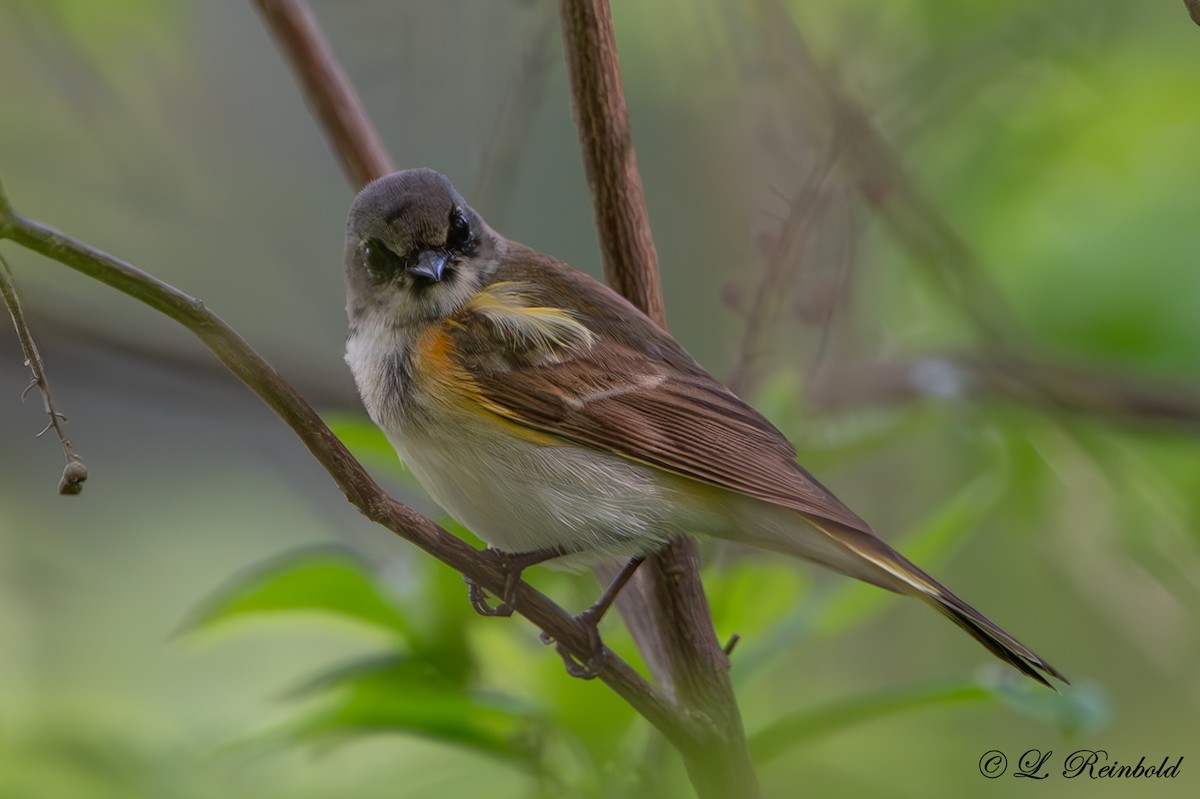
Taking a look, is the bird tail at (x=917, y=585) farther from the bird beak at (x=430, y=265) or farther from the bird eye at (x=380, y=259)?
the bird eye at (x=380, y=259)

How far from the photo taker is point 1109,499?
3139 mm

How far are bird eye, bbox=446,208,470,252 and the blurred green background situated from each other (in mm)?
271

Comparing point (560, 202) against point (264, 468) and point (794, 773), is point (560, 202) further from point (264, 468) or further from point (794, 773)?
point (794, 773)

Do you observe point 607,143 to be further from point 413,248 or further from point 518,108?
point 518,108

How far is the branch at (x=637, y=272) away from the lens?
6.83 ft

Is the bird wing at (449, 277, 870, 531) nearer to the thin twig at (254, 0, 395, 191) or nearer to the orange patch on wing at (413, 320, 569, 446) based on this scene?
the orange patch on wing at (413, 320, 569, 446)

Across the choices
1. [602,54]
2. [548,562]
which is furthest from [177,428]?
[602,54]

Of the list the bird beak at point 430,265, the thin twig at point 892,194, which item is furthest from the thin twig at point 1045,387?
the bird beak at point 430,265

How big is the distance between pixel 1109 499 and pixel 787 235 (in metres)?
1.18

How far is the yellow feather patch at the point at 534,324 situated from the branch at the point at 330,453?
0.78m

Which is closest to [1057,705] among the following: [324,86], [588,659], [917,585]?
[917,585]

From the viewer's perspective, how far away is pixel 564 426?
2582 mm

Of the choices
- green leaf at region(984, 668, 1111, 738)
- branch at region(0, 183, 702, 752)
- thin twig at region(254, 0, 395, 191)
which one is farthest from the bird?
branch at region(0, 183, 702, 752)

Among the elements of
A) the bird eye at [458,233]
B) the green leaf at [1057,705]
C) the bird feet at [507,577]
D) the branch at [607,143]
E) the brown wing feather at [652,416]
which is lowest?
the green leaf at [1057,705]
